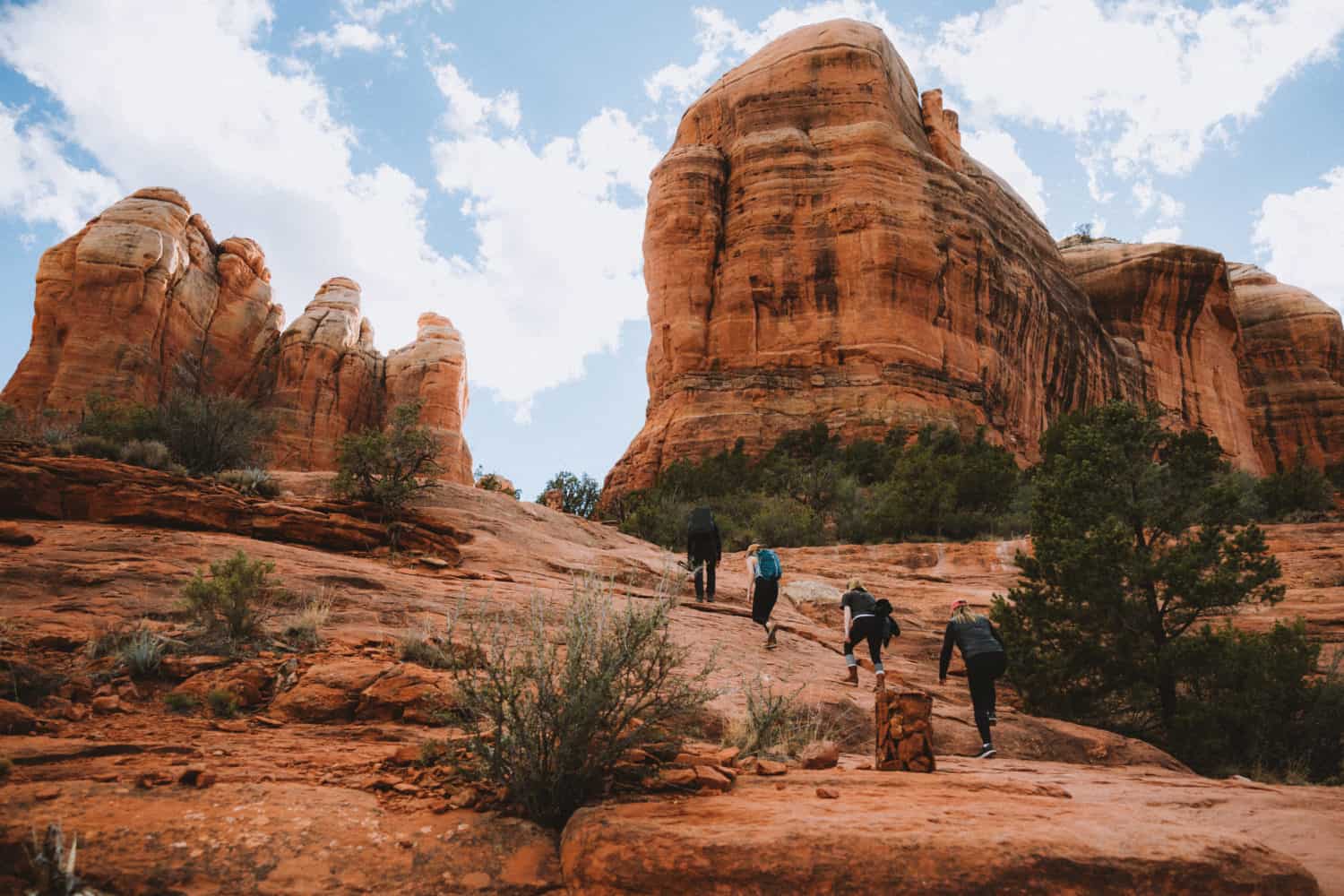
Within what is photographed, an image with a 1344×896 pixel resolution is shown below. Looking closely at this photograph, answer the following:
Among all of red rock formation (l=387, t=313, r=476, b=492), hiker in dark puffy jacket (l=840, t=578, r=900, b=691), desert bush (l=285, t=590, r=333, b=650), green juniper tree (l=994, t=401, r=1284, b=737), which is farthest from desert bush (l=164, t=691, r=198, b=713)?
red rock formation (l=387, t=313, r=476, b=492)

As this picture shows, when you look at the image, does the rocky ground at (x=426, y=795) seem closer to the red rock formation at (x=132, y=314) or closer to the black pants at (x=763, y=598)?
the black pants at (x=763, y=598)

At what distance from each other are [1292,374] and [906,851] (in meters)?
63.1

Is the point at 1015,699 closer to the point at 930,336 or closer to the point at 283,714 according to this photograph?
the point at 283,714

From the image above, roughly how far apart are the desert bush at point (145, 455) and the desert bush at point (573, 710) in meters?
10.5

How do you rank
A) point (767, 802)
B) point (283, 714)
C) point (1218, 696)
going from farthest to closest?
1. point (1218, 696)
2. point (283, 714)
3. point (767, 802)

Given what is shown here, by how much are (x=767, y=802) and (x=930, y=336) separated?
34502 mm

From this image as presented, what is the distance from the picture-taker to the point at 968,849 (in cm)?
288

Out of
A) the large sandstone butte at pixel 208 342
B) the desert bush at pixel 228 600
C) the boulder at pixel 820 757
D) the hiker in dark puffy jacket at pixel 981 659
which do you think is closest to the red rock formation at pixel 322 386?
the large sandstone butte at pixel 208 342

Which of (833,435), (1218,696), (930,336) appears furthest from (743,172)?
(1218,696)

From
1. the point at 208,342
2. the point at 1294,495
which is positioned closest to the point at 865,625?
the point at 1294,495

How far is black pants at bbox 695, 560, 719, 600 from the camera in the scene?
36.0 feet

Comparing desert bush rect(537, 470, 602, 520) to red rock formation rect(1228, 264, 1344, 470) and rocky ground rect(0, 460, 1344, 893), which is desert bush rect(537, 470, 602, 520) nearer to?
rocky ground rect(0, 460, 1344, 893)

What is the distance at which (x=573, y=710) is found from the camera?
358 cm

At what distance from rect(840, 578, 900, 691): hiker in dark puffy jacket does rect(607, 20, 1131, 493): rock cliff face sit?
2391cm
